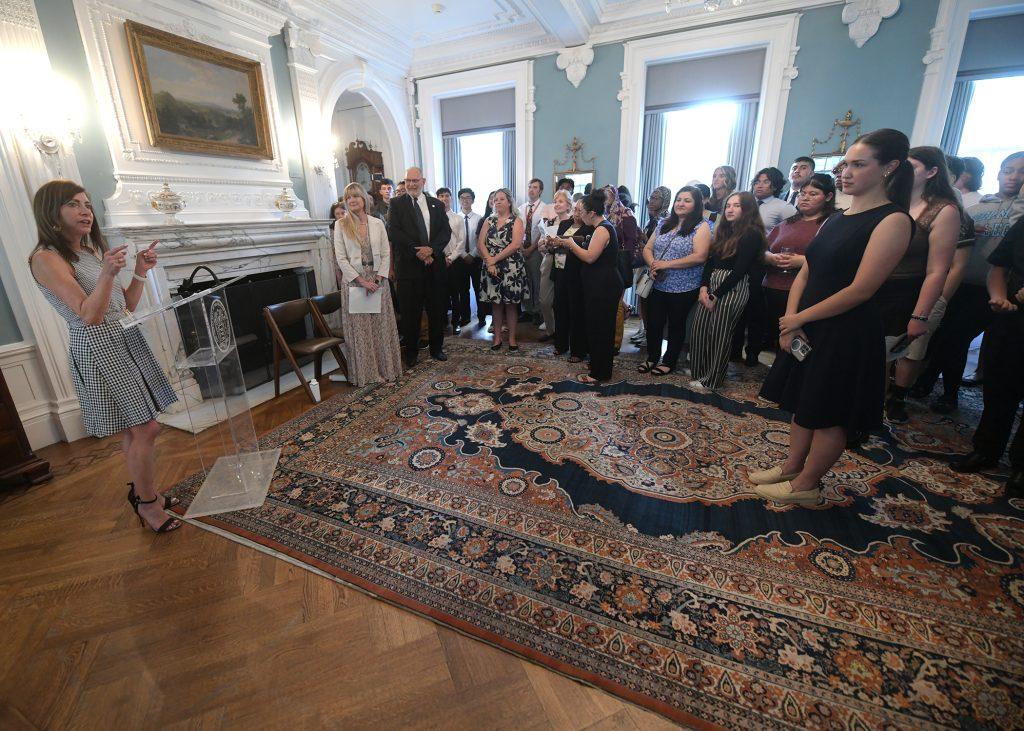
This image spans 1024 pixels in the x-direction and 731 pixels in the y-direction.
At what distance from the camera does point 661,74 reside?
575 cm

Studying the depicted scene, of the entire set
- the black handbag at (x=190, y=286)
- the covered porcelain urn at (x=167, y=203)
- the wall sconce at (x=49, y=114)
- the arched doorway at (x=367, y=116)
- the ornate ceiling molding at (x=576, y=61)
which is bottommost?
the black handbag at (x=190, y=286)

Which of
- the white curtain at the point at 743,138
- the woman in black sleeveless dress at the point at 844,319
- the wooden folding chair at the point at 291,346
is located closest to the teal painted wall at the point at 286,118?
the wooden folding chair at the point at 291,346

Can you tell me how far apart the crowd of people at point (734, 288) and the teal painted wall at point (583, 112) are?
122 cm

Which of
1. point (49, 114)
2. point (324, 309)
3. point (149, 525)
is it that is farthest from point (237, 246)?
point (149, 525)

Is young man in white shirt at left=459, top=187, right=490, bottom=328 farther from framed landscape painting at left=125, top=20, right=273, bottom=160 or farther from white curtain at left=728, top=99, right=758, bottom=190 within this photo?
white curtain at left=728, top=99, right=758, bottom=190

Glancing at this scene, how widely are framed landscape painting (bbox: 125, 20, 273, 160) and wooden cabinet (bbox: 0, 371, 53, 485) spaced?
7.86 feet

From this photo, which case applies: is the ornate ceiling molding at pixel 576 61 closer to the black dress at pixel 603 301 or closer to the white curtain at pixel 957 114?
the black dress at pixel 603 301

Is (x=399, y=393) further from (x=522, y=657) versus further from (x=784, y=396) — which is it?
(x=784, y=396)

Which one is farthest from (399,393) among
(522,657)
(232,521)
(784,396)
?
(784,396)

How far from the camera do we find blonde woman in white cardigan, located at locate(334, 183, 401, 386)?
355 cm

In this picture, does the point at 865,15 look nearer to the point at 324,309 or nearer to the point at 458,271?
the point at 458,271

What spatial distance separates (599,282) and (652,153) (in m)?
3.63

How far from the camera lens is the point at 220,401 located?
2.24 metres

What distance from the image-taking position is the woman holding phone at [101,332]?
68.6 inches
